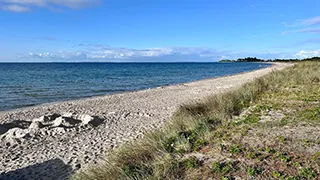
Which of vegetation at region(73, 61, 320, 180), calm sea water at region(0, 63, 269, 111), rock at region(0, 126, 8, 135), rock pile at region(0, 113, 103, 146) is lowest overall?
calm sea water at region(0, 63, 269, 111)

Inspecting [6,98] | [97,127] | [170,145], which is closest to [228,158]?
[170,145]

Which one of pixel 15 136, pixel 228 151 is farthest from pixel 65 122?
pixel 228 151

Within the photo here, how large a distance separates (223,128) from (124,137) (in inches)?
131

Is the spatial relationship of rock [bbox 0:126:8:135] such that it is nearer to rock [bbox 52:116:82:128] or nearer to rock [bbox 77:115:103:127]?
rock [bbox 52:116:82:128]

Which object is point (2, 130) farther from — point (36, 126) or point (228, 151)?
point (228, 151)

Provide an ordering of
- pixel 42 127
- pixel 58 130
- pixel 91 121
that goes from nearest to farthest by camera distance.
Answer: pixel 58 130 < pixel 42 127 < pixel 91 121

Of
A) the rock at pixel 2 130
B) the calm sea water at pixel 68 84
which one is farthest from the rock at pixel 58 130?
the calm sea water at pixel 68 84

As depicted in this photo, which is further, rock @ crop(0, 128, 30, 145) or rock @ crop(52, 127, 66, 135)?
rock @ crop(52, 127, 66, 135)

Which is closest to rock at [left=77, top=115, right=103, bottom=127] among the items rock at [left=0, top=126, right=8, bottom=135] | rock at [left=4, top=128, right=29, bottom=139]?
rock at [left=4, top=128, right=29, bottom=139]

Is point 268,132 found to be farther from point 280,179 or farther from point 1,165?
point 1,165

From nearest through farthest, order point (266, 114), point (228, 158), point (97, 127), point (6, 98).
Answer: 1. point (228, 158)
2. point (266, 114)
3. point (97, 127)
4. point (6, 98)

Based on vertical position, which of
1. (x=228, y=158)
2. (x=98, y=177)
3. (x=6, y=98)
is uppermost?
(x=228, y=158)

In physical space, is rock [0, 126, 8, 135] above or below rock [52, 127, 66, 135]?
below

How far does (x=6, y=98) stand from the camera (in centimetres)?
1889
